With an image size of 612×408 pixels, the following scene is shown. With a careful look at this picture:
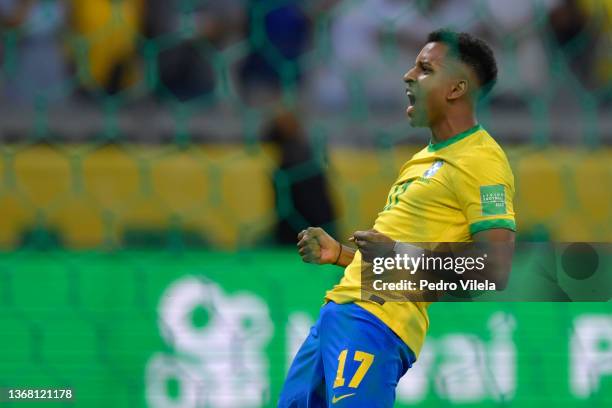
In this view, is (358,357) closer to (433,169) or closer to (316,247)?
(316,247)

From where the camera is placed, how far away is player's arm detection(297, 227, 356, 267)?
1382mm

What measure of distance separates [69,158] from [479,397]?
1.18 m

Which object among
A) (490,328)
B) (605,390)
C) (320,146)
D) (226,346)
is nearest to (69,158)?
(320,146)

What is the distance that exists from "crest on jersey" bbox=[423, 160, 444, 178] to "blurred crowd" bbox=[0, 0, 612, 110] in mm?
1221

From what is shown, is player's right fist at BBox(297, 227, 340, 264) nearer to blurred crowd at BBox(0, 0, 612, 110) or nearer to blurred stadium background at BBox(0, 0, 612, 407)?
blurred stadium background at BBox(0, 0, 612, 407)

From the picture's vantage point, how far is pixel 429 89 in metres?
1.38

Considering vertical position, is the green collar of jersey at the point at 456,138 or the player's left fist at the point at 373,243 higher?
the green collar of jersey at the point at 456,138

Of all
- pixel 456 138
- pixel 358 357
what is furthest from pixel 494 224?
pixel 358 357

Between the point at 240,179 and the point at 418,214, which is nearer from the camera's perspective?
the point at 418,214

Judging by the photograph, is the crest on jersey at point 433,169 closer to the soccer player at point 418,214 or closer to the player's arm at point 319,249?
the soccer player at point 418,214

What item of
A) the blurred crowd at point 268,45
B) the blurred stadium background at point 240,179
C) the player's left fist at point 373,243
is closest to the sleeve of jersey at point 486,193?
the player's left fist at point 373,243

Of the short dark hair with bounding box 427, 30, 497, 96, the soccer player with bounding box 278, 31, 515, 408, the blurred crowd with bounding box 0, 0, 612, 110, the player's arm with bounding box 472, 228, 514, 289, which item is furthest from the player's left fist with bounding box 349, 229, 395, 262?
the blurred crowd with bounding box 0, 0, 612, 110

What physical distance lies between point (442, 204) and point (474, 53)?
0.64 feet

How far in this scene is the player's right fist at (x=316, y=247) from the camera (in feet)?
4.53
